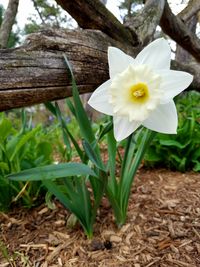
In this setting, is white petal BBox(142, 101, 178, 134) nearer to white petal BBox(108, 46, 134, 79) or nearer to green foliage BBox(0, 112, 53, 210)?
white petal BBox(108, 46, 134, 79)

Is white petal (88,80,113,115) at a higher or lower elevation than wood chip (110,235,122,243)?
higher

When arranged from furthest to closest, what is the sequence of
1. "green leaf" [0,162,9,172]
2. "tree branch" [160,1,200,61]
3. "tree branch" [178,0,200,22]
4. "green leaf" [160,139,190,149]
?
"tree branch" [178,0,200,22]
"tree branch" [160,1,200,61]
"green leaf" [160,139,190,149]
"green leaf" [0,162,9,172]

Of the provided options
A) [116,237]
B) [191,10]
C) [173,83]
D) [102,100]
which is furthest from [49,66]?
[191,10]

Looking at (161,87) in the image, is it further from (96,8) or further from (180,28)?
(180,28)

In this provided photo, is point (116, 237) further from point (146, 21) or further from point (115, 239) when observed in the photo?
point (146, 21)

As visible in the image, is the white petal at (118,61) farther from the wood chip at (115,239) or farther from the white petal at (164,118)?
the wood chip at (115,239)

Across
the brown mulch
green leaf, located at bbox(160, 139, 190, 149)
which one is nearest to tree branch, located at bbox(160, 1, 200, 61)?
green leaf, located at bbox(160, 139, 190, 149)
